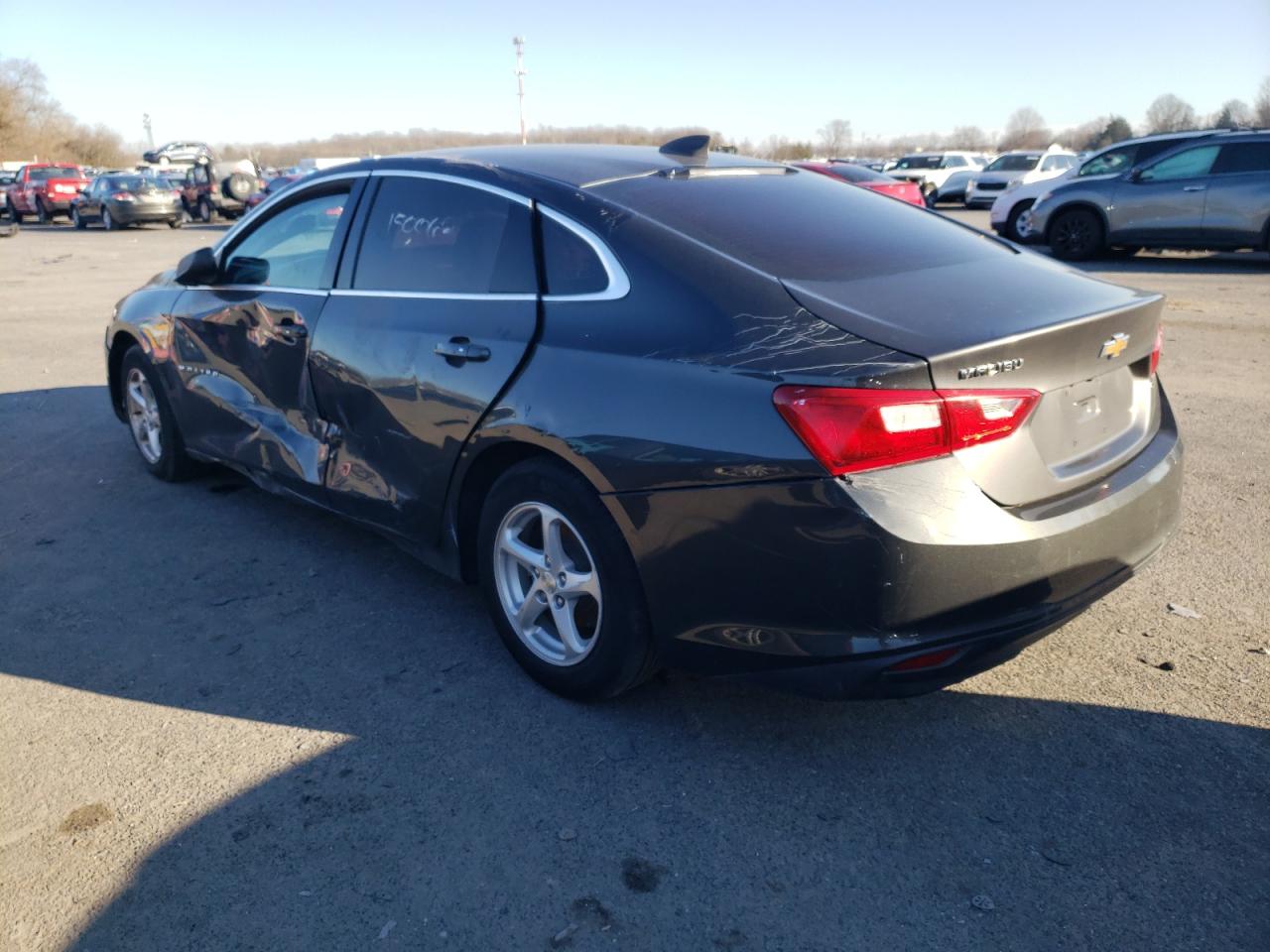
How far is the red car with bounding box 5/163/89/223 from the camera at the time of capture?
34.1 metres

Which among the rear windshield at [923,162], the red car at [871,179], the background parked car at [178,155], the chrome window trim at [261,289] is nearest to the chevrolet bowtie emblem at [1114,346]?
the chrome window trim at [261,289]

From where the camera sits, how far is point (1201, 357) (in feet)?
26.3

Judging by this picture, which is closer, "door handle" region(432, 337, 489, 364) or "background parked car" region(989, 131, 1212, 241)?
"door handle" region(432, 337, 489, 364)

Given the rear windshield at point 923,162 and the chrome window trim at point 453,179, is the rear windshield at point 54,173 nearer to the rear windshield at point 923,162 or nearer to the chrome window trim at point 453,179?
the rear windshield at point 923,162

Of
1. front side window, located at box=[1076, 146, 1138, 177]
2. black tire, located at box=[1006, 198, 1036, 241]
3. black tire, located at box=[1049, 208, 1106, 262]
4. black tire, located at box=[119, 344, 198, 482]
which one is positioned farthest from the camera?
black tire, located at box=[1006, 198, 1036, 241]

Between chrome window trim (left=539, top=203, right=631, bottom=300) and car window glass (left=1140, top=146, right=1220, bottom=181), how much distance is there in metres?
13.2

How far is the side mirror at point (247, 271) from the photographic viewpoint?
180 inches

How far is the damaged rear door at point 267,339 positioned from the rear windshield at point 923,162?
33.1 meters

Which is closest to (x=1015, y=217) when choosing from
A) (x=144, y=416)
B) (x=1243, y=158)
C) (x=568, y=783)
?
(x=1243, y=158)

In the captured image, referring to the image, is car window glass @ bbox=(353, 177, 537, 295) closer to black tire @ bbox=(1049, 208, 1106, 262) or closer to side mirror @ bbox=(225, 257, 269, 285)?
side mirror @ bbox=(225, 257, 269, 285)

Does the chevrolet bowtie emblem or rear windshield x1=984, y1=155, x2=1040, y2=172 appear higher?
the chevrolet bowtie emblem

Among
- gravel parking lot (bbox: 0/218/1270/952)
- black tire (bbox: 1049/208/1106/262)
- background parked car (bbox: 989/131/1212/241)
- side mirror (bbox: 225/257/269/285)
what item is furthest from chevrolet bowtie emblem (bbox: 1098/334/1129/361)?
background parked car (bbox: 989/131/1212/241)

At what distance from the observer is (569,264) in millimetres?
3205

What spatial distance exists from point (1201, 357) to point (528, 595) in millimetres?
6787
